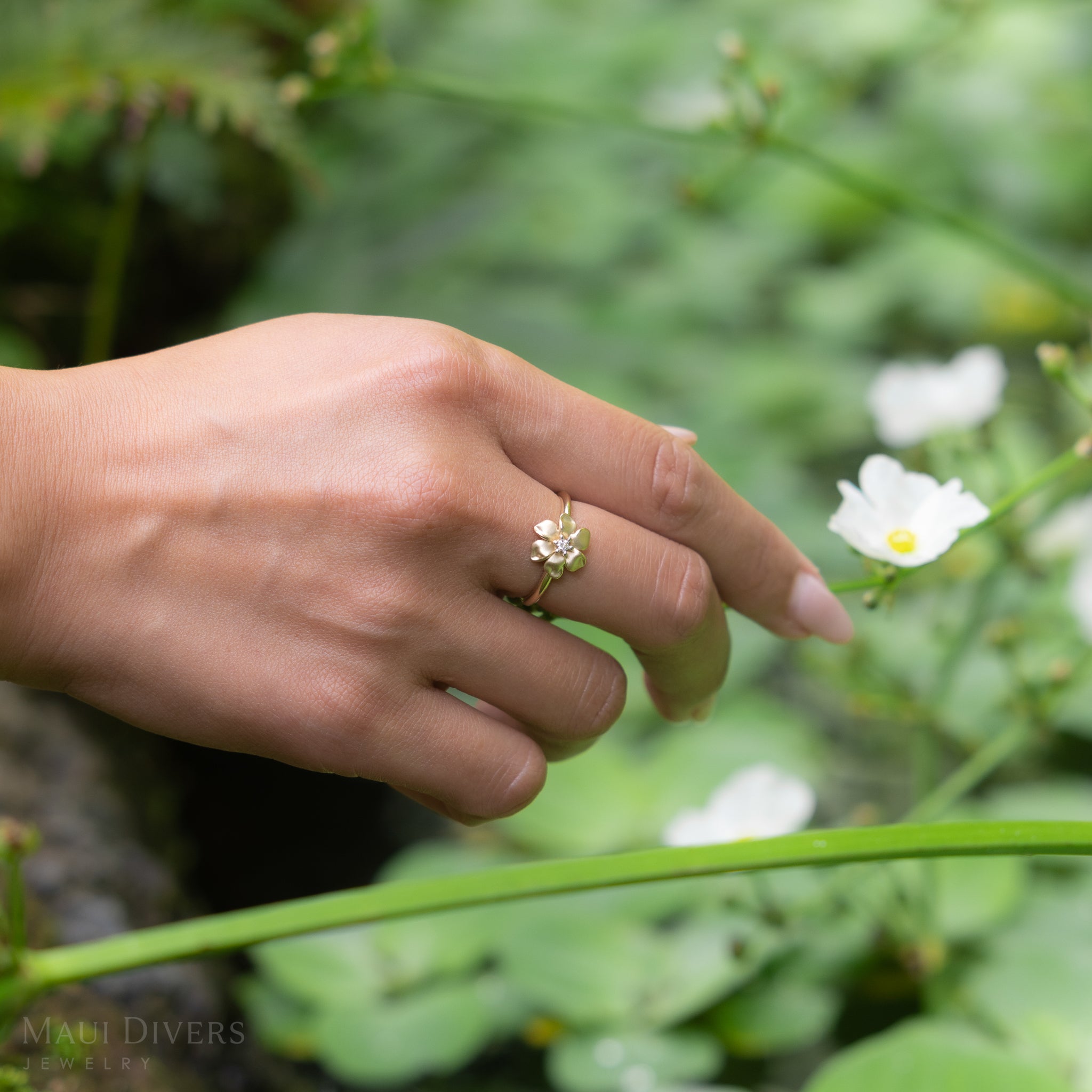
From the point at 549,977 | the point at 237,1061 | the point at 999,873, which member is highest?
the point at 999,873

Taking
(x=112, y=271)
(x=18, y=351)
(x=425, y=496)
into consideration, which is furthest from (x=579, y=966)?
(x=112, y=271)

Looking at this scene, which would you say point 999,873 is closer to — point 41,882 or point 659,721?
point 659,721

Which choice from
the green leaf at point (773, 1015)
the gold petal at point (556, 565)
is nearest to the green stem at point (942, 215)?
the gold petal at point (556, 565)

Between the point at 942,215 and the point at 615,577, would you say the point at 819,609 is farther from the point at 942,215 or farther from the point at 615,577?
the point at 942,215

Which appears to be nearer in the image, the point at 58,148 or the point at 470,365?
the point at 470,365

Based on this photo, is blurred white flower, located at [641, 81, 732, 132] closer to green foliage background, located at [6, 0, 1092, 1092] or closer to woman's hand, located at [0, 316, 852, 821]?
green foliage background, located at [6, 0, 1092, 1092]

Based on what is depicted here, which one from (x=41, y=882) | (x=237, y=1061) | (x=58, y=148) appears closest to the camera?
(x=41, y=882)

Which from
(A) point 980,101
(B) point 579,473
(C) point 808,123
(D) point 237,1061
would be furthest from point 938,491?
(A) point 980,101
